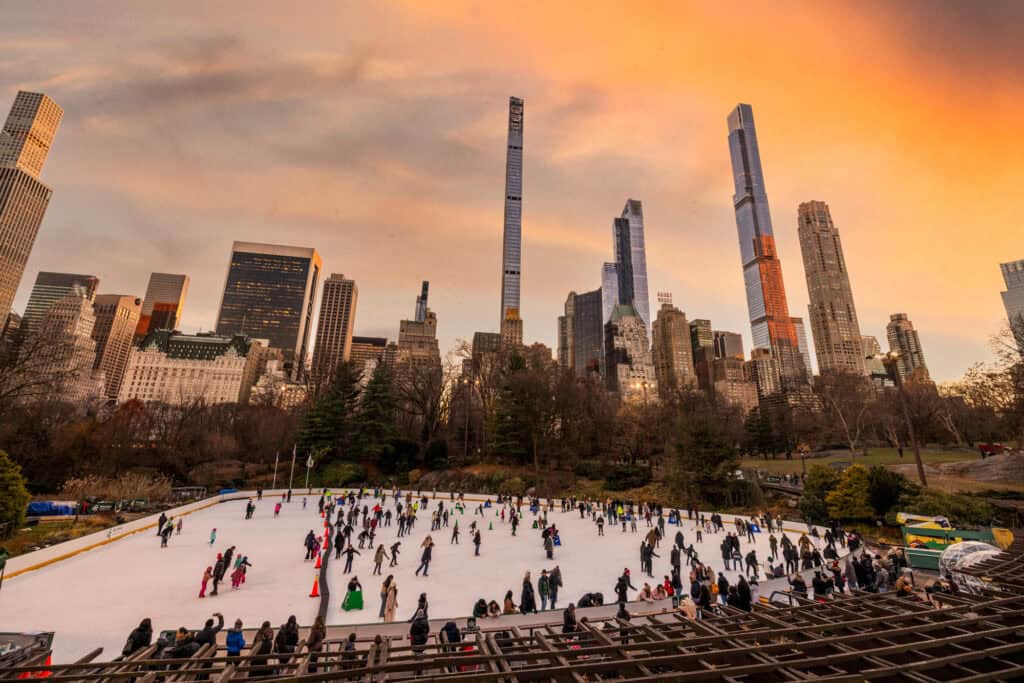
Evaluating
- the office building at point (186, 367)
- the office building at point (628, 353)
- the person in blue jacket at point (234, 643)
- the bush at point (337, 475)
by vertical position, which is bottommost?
the person in blue jacket at point (234, 643)

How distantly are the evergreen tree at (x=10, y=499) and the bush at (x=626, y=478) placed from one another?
126 ft

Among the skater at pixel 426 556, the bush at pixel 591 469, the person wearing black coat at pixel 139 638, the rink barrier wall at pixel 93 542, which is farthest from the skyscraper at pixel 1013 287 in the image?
the person wearing black coat at pixel 139 638

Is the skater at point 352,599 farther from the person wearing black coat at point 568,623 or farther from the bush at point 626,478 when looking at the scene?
the bush at point 626,478

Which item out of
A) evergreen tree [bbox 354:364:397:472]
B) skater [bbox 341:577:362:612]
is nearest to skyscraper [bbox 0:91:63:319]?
evergreen tree [bbox 354:364:397:472]

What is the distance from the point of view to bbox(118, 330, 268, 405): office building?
14362 centimetres

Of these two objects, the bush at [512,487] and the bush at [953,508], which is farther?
the bush at [512,487]

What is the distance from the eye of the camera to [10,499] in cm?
1925

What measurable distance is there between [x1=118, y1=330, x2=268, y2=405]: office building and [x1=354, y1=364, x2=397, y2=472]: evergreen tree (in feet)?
385

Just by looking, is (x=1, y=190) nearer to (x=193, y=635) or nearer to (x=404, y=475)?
(x=404, y=475)

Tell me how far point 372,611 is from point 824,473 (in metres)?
28.0

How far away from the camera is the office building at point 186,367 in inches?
5655

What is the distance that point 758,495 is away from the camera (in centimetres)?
3133

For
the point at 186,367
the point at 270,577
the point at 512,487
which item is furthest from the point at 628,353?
the point at 270,577

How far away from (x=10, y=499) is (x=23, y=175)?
20374cm
